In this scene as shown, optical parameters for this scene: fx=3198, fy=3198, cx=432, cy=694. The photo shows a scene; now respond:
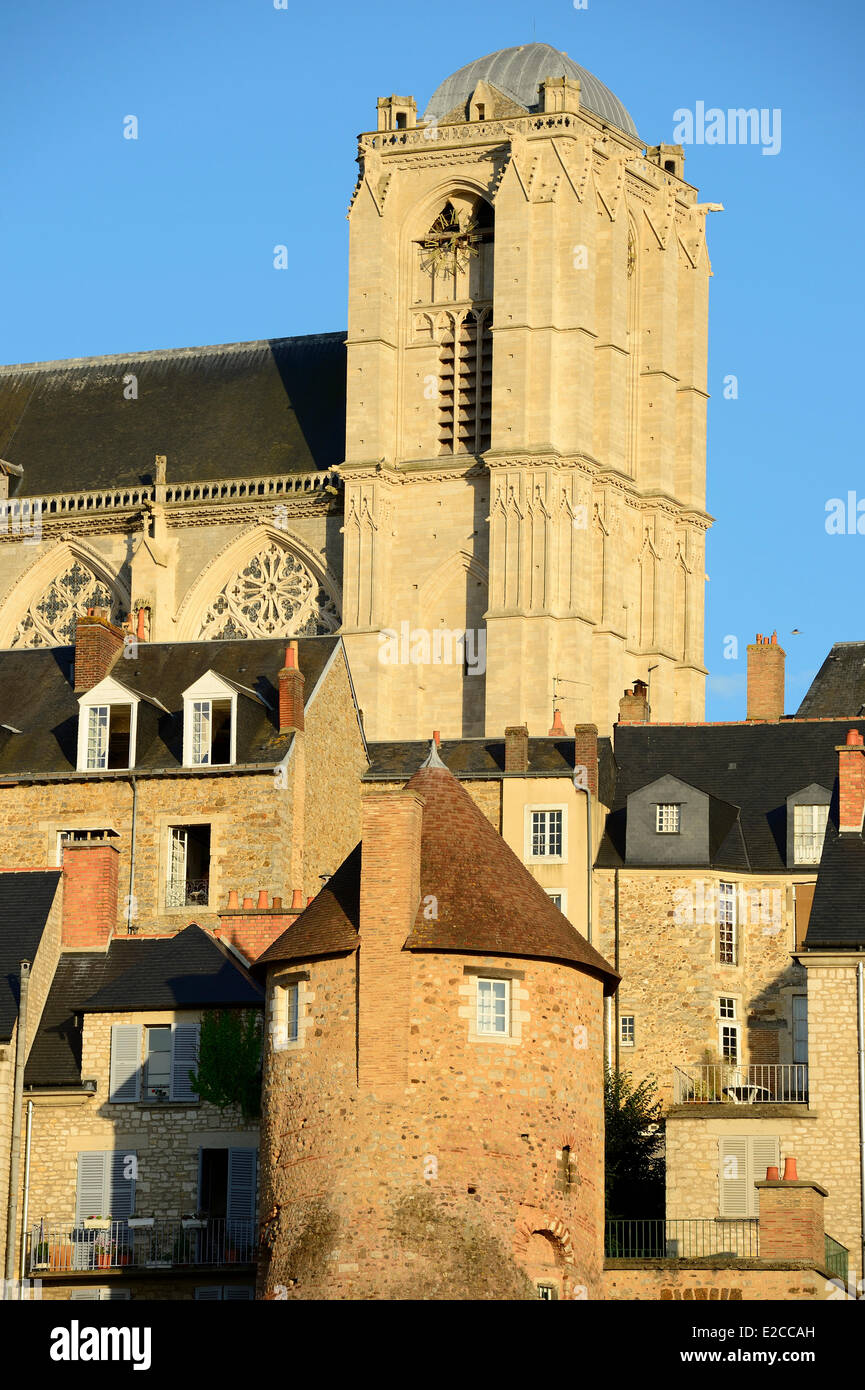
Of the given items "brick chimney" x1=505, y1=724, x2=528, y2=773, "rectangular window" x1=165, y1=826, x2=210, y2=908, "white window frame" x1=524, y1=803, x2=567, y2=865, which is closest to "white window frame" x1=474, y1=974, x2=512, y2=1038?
"rectangular window" x1=165, y1=826, x2=210, y2=908

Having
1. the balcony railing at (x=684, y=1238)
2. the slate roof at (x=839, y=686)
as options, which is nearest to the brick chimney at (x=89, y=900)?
the balcony railing at (x=684, y=1238)

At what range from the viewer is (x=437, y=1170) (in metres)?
30.4

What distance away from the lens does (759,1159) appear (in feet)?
123

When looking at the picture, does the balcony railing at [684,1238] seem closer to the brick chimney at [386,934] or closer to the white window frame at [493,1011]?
the white window frame at [493,1011]

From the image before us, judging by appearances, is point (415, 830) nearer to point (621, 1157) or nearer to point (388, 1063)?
point (388, 1063)

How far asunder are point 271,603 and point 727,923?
973 inches

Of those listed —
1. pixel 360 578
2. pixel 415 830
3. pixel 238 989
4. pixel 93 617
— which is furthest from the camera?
pixel 360 578

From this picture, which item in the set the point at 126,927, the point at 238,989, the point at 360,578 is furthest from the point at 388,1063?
the point at 360,578

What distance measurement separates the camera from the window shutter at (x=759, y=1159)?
1470 inches

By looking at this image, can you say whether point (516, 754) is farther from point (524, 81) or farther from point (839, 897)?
point (524, 81)

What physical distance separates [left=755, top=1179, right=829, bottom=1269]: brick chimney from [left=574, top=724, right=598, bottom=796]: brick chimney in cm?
1480

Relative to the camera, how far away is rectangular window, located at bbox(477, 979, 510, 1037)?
31.0 metres

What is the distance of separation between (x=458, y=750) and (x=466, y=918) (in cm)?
1836

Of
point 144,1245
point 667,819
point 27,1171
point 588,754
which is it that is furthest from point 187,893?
point 144,1245
